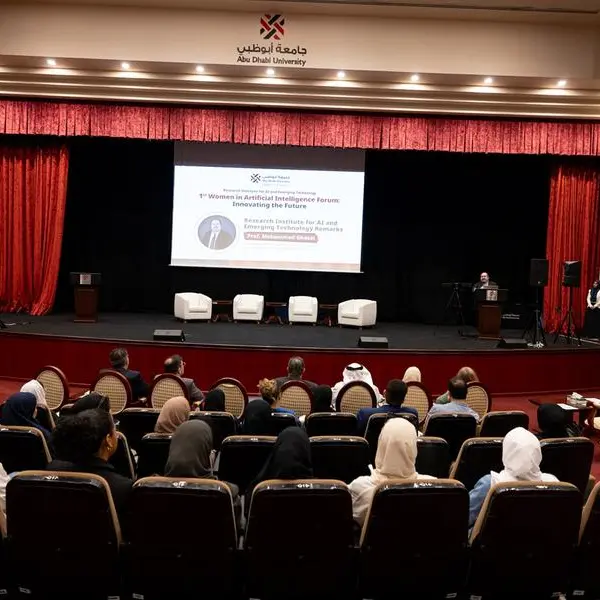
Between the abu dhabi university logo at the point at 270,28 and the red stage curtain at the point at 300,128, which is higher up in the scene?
the abu dhabi university logo at the point at 270,28

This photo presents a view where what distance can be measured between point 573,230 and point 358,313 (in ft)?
13.3

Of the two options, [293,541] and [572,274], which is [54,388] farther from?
[572,274]

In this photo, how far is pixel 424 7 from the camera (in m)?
8.92

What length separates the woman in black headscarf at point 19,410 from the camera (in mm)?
3861

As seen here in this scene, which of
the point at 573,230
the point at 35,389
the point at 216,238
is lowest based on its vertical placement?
the point at 35,389

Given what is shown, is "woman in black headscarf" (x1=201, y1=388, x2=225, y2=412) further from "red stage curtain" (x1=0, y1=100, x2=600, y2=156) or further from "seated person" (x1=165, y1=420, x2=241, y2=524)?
"red stage curtain" (x1=0, y1=100, x2=600, y2=156)

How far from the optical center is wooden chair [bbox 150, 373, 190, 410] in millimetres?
5492

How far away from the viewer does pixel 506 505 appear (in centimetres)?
258

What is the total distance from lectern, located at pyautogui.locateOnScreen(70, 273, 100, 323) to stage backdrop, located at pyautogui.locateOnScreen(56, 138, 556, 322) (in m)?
2.12

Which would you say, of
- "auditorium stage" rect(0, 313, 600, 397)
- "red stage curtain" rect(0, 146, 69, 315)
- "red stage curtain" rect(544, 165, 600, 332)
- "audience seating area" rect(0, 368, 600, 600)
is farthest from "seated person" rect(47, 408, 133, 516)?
"red stage curtain" rect(544, 165, 600, 332)

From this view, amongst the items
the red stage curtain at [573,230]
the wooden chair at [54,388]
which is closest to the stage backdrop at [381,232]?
the red stage curtain at [573,230]

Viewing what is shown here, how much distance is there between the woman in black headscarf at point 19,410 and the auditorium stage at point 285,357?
4.44 m

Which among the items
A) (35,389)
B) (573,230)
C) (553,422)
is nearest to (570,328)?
(573,230)

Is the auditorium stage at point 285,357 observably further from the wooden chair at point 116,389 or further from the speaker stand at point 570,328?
the wooden chair at point 116,389
